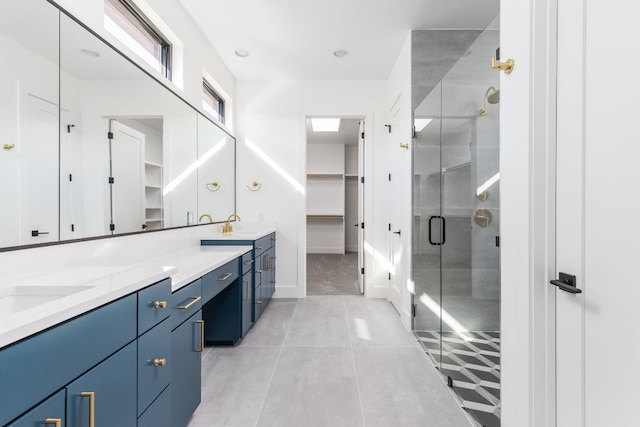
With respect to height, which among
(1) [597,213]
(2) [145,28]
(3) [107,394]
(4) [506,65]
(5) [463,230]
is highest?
(2) [145,28]

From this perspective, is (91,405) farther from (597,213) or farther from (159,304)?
(597,213)

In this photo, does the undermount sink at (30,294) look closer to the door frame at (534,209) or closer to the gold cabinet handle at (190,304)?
the gold cabinet handle at (190,304)

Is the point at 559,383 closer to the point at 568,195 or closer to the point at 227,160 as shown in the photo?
the point at 568,195

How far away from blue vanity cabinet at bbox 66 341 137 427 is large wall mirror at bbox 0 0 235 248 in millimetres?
654

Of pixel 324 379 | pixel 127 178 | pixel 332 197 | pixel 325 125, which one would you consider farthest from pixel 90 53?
pixel 332 197

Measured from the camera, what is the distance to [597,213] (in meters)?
0.84

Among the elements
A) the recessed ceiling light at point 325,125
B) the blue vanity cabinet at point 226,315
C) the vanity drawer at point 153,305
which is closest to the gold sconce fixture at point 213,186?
the blue vanity cabinet at point 226,315

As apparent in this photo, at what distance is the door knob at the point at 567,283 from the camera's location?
0.88 m

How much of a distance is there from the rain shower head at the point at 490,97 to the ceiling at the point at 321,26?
1.27 meters

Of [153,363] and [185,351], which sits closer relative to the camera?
[153,363]

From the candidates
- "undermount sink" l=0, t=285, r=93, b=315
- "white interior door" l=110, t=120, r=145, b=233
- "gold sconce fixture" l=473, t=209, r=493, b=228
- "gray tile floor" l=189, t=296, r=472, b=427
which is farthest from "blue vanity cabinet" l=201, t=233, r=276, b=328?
"gold sconce fixture" l=473, t=209, r=493, b=228

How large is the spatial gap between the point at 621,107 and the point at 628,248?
381mm

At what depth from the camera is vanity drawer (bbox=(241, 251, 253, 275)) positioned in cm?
248

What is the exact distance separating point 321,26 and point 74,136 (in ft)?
7.43
